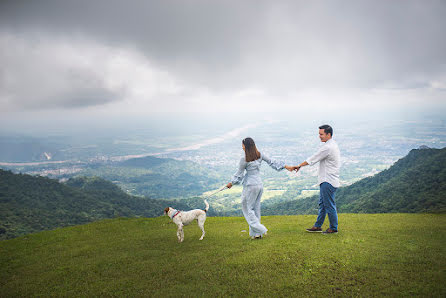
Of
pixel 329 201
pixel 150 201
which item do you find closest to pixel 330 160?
pixel 329 201

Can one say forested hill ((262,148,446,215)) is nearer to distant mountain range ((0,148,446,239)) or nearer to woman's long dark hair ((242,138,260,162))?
distant mountain range ((0,148,446,239))

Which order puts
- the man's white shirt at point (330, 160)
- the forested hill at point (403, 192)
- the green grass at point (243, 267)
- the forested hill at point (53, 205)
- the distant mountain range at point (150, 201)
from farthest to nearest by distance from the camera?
the forested hill at point (53, 205)
the distant mountain range at point (150, 201)
the forested hill at point (403, 192)
the man's white shirt at point (330, 160)
the green grass at point (243, 267)

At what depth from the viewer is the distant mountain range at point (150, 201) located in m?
47.0

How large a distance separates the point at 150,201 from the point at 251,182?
98.6 metres

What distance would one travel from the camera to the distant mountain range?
4700 cm

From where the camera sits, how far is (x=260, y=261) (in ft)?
19.5

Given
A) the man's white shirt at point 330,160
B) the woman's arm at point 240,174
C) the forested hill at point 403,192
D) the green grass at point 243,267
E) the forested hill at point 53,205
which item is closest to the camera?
the green grass at point 243,267

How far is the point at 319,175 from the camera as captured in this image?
802cm

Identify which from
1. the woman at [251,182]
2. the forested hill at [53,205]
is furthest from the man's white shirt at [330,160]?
the forested hill at [53,205]

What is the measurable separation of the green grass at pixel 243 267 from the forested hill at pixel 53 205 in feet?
228

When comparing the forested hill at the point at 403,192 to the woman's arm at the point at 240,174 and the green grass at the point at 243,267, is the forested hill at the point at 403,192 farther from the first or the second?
the woman's arm at the point at 240,174

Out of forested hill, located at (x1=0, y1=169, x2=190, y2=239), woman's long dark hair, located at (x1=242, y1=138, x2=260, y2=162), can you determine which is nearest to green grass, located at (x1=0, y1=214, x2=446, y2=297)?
woman's long dark hair, located at (x1=242, y1=138, x2=260, y2=162)

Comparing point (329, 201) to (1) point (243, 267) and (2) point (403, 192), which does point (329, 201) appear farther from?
(2) point (403, 192)

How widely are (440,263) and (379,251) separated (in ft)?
3.81
